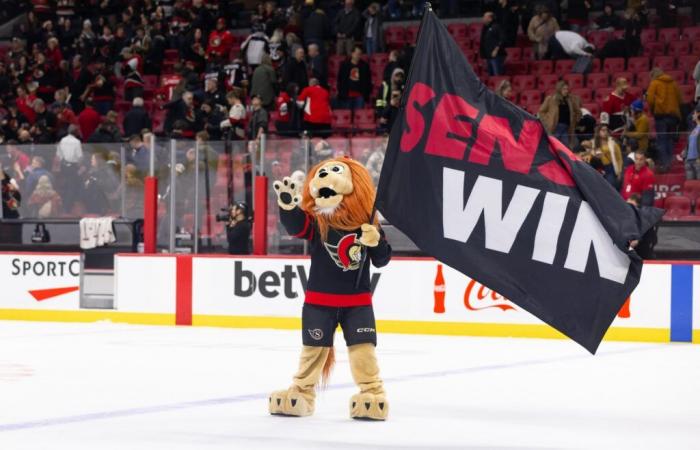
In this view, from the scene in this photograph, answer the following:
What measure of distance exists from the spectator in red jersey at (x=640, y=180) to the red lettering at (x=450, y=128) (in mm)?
6838

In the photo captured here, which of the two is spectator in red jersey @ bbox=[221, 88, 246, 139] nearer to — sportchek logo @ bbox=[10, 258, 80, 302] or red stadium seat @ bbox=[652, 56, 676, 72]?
sportchek logo @ bbox=[10, 258, 80, 302]

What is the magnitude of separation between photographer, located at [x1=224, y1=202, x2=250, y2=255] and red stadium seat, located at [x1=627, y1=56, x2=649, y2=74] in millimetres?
7442

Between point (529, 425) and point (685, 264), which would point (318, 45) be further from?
point (529, 425)

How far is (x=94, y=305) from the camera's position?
15.5m

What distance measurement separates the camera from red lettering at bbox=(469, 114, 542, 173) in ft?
22.3

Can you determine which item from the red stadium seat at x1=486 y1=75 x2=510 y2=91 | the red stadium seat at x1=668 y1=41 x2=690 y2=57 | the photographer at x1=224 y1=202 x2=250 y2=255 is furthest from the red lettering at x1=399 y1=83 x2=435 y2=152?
the red stadium seat at x1=668 y1=41 x2=690 y2=57

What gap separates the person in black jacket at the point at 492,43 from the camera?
19.6 meters

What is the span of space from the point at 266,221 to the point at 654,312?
4.60m

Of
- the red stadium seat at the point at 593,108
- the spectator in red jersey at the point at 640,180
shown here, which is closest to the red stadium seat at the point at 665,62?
the red stadium seat at the point at 593,108

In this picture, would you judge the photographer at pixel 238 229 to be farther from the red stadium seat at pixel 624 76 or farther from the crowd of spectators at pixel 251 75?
Result: the red stadium seat at pixel 624 76

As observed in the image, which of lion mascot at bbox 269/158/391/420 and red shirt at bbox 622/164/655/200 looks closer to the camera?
lion mascot at bbox 269/158/391/420

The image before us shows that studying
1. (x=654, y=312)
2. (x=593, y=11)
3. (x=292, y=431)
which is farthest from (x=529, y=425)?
(x=593, y=11)

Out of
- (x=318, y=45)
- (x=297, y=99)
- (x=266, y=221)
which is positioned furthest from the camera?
(x=318, y=45)

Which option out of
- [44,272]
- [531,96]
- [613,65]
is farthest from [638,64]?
[44,272]
